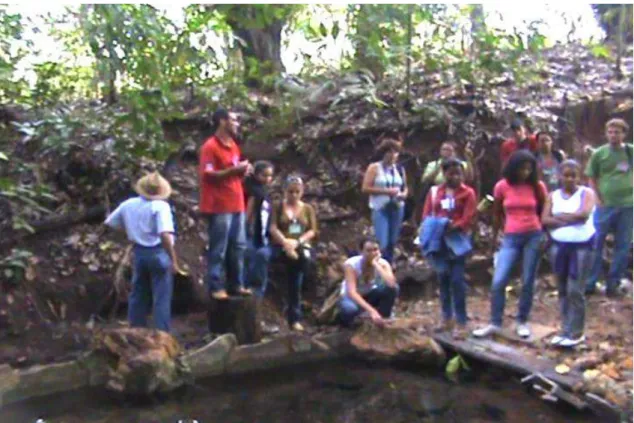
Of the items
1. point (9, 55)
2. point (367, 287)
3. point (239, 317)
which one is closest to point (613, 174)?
point (367, 287)

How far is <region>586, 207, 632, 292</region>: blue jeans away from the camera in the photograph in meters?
7.52

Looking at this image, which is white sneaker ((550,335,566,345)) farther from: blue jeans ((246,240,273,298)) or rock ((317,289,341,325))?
blue jeans ((246,240,273,298))

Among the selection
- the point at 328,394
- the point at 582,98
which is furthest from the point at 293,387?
the point at 582,98

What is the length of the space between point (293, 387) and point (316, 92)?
4838 millimetres

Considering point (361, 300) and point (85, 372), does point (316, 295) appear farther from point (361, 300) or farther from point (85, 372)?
point (85, 372)

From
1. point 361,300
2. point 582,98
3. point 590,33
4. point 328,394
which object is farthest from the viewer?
point 590,33

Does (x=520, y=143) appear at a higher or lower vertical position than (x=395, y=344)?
higher

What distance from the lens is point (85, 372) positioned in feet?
20.7

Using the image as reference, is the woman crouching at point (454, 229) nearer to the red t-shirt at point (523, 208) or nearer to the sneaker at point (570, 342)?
the red t-shirt at point (523, 208)

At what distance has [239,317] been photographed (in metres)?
6.93

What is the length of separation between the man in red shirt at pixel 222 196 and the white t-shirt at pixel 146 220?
502 millimetres

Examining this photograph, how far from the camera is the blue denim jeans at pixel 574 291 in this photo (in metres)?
6.32

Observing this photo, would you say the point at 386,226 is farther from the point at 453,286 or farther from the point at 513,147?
the point at 513,147

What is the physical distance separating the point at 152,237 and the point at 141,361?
39.0 inches
